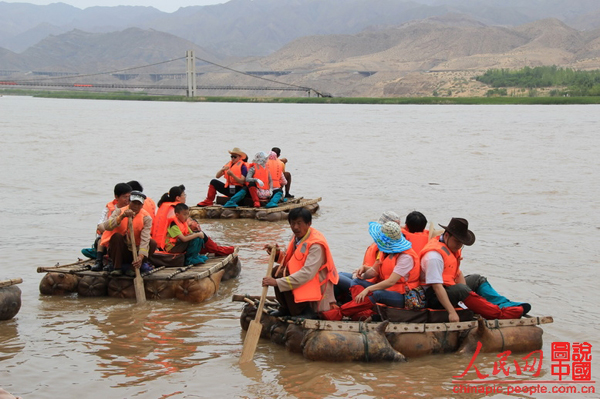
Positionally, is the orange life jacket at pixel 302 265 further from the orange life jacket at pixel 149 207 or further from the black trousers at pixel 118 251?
the orange life jacket at pixel 149 207

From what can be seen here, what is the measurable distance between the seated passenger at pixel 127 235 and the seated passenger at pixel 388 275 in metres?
2.44

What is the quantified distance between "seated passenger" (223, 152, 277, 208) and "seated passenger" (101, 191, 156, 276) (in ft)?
16.5

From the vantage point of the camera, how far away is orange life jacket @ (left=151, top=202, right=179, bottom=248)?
8.63 metres

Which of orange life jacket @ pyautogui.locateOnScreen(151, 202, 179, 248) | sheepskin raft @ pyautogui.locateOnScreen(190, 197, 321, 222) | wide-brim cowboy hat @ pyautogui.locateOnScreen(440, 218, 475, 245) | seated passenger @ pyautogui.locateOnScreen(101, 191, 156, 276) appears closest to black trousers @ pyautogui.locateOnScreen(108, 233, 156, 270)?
seated passenger @ pyautogui.locateOnScreen(101, 191, 156, 276)

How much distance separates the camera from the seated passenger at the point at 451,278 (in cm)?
649

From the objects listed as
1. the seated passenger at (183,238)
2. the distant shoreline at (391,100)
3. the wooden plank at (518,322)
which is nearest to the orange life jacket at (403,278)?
the wooden plank at (518,322)

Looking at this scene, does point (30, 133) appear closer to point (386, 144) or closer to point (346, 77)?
point (386, 144)

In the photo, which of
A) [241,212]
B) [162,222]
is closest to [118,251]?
[162,222]

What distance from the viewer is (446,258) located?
6.57 meters

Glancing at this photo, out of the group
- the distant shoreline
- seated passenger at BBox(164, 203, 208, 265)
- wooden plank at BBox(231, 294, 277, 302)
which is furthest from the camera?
the distant shoreline

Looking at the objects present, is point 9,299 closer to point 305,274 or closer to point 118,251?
point 118,251

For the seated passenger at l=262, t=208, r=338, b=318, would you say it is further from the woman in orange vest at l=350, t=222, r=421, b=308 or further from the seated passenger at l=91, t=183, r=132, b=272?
the seated passenger at l=91, t=183, r=132, b=272

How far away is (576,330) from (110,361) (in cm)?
457

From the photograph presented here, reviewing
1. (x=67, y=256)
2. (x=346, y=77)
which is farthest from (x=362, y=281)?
(x=346, y=77)
